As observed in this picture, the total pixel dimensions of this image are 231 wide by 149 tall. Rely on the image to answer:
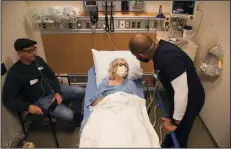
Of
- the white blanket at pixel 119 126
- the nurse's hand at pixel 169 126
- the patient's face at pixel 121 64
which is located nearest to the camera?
the white blanket at pixel 119 126

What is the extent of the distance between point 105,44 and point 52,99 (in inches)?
43.9

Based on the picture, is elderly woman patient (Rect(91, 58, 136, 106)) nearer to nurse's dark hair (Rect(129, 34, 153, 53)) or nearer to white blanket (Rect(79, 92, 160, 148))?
white blanket (Rect(79, 92, 160, 148))

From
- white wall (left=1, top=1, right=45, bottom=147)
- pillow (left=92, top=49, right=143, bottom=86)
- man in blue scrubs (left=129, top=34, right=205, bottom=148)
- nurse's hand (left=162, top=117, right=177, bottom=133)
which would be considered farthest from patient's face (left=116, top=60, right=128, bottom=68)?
Result: white wall (left=1, top=1, right=45, bottom=147)

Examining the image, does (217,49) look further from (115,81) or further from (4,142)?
(4,142)

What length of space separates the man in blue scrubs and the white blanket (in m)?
0.26

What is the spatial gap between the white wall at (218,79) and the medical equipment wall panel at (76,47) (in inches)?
28.7

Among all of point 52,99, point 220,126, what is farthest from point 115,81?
point 220,126

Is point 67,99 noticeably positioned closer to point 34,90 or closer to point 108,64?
point 34,90

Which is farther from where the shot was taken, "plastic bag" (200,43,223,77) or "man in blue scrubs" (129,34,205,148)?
"plastic bag" (200,43,223,77)

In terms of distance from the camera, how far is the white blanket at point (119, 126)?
142cm

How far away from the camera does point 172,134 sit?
1.66 meters

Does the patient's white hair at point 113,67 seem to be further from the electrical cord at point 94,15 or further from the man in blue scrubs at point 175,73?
the electrical cord at point 94,15

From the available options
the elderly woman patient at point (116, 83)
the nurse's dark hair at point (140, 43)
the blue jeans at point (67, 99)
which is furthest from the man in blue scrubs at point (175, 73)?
the blue jeans at point (67, 99)

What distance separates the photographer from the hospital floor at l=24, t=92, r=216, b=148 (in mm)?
2236
